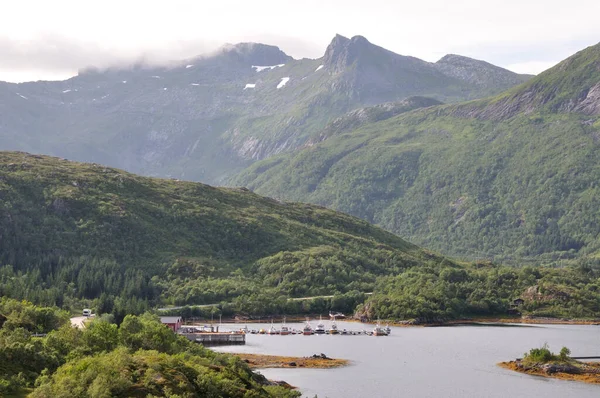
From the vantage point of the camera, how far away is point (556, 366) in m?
137

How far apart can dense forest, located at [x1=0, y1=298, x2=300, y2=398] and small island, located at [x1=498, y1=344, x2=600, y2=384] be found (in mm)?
48658

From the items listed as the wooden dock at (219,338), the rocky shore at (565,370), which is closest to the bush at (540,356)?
the rocky shore at (565,370)

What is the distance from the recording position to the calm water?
121375 millimetres

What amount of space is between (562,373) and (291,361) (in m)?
38.2

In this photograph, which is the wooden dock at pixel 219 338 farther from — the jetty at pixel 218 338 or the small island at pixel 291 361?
the small island at pixel 291 361

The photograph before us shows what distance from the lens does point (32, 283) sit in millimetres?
180125

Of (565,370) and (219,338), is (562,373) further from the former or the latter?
(219,338)

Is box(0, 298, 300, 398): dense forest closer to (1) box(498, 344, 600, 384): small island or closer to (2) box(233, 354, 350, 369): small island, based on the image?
(2) box(233, 354, 350, 369): small island

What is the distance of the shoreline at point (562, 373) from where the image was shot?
431ft

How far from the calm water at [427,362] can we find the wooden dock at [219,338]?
217 cm

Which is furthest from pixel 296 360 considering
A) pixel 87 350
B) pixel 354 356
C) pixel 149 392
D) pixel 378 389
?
pixel 149 392

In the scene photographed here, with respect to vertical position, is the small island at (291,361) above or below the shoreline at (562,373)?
above

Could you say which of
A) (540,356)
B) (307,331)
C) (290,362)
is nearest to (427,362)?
(540,356)

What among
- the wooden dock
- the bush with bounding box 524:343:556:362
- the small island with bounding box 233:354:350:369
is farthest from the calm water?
the bush with bounding box 524:343:556:362
